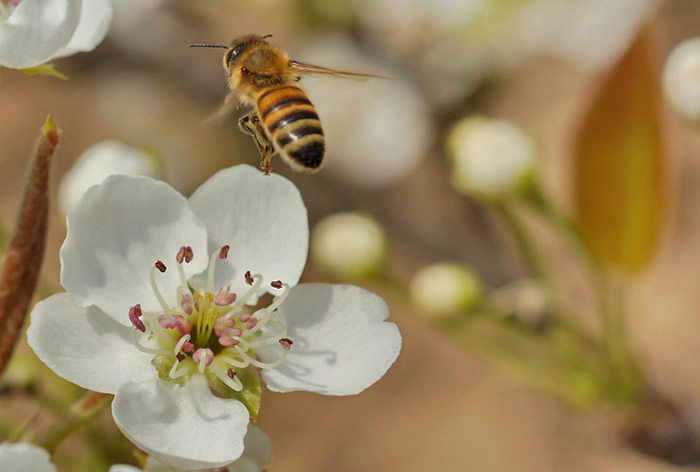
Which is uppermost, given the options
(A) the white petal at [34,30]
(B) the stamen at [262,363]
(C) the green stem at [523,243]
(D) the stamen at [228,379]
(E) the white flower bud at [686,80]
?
(E) the white flower bud at [686,80]

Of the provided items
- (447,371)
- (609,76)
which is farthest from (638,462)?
(609,76)

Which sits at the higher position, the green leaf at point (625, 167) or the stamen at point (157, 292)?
the green leaf at point (625, 167)

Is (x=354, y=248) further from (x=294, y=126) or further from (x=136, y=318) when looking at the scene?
(x=136, y=318)

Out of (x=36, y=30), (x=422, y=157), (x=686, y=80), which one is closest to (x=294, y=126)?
(x=36, y=30)

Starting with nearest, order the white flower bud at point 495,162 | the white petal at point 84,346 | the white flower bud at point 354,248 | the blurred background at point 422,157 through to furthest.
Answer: the white petal at point 84,346
the white flower bud at point 495,162
the white flower bud at point 354,248
the blurred background at point 422,157

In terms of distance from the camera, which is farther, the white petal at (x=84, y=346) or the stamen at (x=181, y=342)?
the stamen at (x=181, y=342)

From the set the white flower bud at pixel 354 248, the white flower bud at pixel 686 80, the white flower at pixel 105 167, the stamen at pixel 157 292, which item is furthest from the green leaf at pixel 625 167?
the stamen at pixel 157 292

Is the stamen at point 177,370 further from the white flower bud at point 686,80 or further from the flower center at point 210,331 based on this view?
the white flower bud at point 686,80
